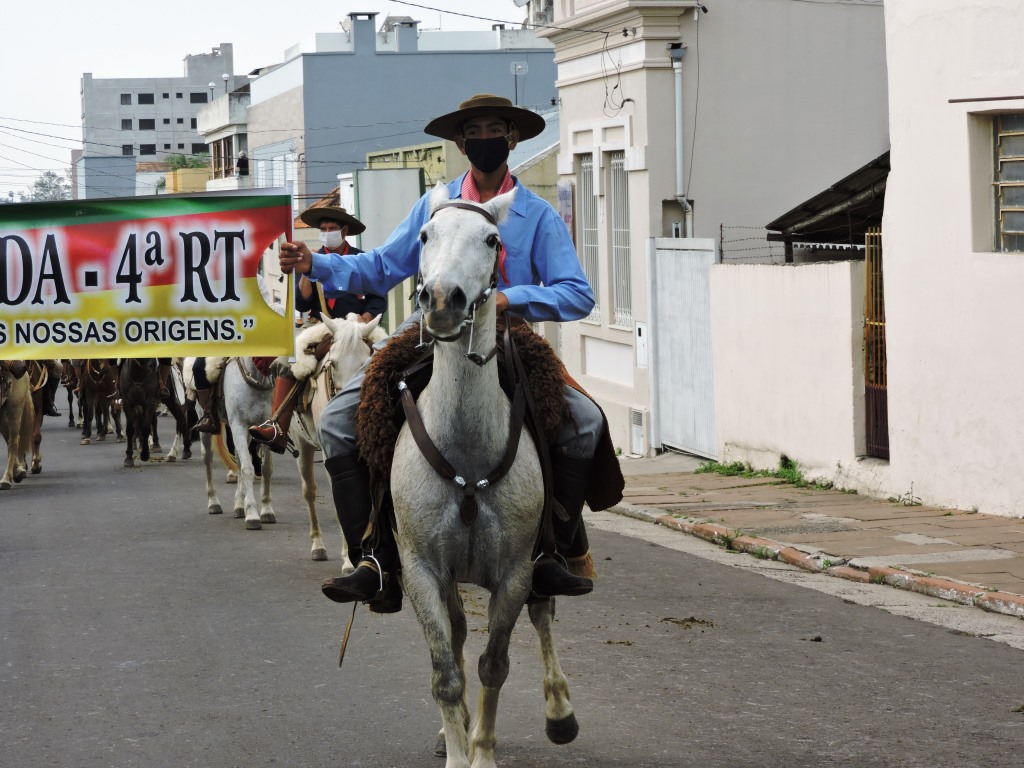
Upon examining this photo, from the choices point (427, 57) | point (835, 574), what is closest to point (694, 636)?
point (835, 574)

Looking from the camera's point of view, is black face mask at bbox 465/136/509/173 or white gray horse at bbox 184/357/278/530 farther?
white gray horse at bbox 184/357/278/530


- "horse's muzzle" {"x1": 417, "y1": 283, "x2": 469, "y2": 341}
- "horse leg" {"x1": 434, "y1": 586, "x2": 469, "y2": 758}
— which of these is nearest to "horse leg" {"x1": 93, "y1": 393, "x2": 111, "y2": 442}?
→ "horse leg" {"x1": 434, "y1": 586, "x2": 469, "y2": 758}

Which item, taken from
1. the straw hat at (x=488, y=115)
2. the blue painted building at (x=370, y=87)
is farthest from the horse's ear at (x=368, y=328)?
the blue painted building at (x=370, y=87)

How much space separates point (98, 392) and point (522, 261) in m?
18.9

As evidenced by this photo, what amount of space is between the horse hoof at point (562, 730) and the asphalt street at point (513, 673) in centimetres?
12

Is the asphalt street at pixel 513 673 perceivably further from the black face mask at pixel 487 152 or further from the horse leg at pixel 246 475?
the black face mask at pixel 487 152

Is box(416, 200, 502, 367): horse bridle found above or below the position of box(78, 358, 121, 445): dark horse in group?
above

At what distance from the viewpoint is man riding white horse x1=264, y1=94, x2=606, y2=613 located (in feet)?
19.1

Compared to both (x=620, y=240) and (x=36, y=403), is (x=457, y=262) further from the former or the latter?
(x=36, y=403)

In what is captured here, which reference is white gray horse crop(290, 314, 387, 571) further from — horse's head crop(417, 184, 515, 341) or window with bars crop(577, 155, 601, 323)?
window with bars crop(577, 155, 601, 323)

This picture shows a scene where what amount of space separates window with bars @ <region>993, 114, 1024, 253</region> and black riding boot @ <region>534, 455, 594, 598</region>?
7.93 metres

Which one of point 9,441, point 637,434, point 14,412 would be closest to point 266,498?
point 14,412

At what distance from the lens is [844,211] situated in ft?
54.1

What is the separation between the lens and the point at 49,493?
669 inches
